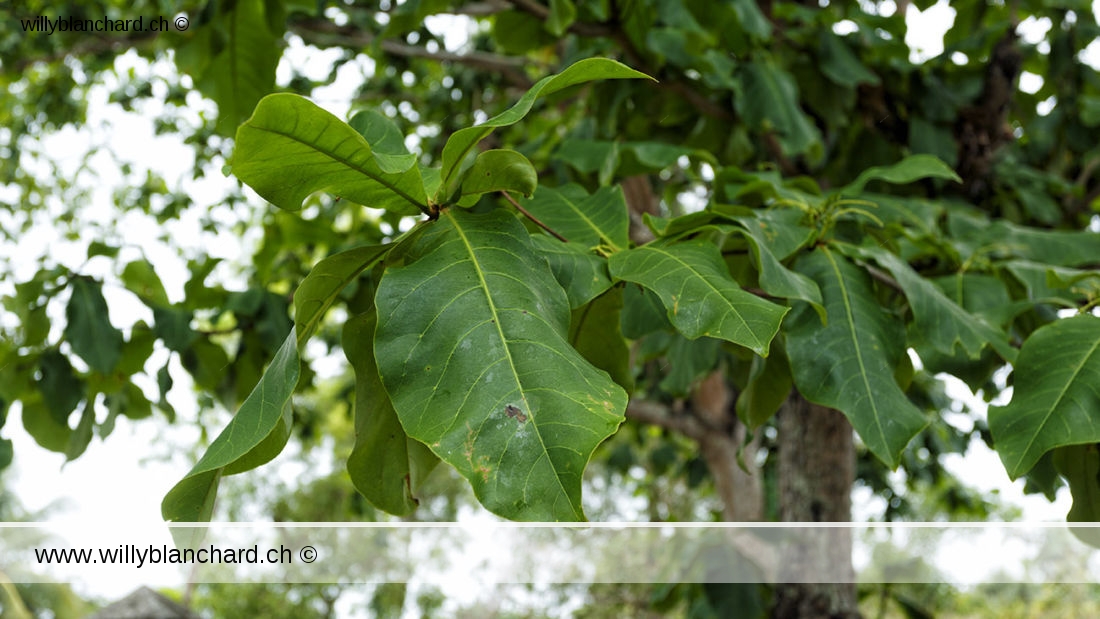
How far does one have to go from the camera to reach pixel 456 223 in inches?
24.7

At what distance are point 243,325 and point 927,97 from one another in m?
1.50

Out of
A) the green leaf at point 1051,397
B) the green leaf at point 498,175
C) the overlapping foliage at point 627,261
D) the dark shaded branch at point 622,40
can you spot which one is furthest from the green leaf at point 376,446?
the dark shaded branch at point 622,40

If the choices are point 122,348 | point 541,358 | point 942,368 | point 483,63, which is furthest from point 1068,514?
point 483,63

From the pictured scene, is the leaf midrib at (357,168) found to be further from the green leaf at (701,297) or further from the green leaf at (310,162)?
the green leaf at (701,297)

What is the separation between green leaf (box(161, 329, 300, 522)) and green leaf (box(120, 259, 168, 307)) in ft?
3.23

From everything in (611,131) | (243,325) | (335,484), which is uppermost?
(611,131)

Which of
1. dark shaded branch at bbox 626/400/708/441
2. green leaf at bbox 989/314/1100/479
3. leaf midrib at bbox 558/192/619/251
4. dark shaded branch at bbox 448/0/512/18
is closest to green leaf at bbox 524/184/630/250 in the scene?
leaf midrib at bbox 558/192/619/251

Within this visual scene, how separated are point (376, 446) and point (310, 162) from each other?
0.75ft

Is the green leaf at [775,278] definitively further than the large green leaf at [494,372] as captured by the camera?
Yes

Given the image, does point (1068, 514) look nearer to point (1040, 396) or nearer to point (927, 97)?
point (1040, 396)

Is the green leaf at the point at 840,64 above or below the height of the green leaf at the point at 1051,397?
below

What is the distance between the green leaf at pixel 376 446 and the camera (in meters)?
0.67

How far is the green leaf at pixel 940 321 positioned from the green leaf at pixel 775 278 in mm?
162

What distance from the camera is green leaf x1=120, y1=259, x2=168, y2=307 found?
4.85 ft
